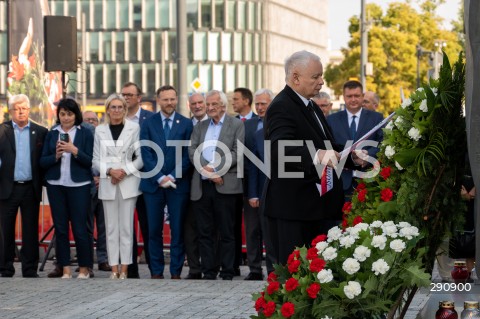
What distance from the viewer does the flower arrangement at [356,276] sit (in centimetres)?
→ 714

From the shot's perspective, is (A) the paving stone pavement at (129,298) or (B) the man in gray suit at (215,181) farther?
(B) the man in gray suit at (215,181)

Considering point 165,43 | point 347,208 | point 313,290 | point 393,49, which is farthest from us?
point 165,43

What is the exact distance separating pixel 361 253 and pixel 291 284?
0.46 metres

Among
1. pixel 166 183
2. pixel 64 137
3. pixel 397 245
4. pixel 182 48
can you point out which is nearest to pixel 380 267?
pixel 397 245

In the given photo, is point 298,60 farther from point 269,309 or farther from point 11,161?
point 11,161

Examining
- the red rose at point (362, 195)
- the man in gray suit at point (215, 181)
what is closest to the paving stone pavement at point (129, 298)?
the man in gray suit at point (215, 181)

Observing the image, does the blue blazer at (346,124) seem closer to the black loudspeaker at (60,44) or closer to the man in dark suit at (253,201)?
the man in dark suit at (253,201)

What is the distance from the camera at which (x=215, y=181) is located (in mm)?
14758

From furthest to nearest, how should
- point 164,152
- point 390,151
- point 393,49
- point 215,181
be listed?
point 393,49
point 164,152
point 215,181
point 390,151

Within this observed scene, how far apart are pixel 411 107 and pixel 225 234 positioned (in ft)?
25.2

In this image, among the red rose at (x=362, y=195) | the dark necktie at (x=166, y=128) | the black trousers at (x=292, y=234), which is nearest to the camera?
the red rose at (x=362, y=195)

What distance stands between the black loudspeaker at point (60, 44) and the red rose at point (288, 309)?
12232mm

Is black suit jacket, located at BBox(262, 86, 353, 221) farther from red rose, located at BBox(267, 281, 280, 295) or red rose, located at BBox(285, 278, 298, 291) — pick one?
red rose, located at BBox(285, 278, 298, 291)

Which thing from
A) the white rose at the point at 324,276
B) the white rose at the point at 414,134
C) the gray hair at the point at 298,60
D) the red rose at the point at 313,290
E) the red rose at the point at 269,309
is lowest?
the red rose at the point at 269,309
